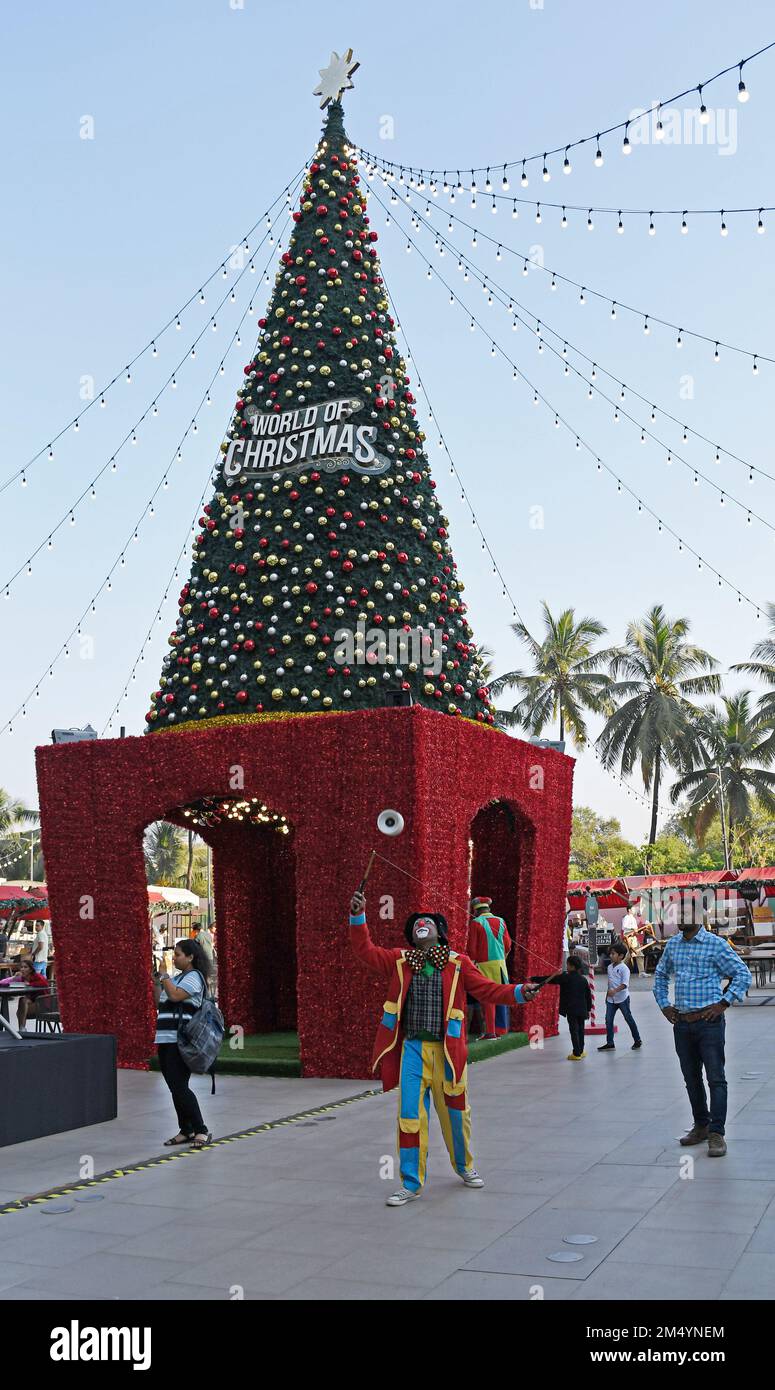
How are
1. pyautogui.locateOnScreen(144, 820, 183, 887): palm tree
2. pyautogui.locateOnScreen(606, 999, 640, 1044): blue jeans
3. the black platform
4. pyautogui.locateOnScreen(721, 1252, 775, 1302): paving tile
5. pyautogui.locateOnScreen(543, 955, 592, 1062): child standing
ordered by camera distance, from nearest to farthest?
1. pyautogui.locateOnScreen(721, 1252, 775, 1302): paving tile
2. the black platform
3. pyautogui.locateOnScreen(543, 955, 592, 1062): child standing
4. pyautogui.locateOnScreen(606, 999, 640, 1044): blue jeans
5. pyautogui.locateOnScreen(144, 820, 183, 887): palm tree

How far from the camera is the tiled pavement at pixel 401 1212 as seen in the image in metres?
4.88

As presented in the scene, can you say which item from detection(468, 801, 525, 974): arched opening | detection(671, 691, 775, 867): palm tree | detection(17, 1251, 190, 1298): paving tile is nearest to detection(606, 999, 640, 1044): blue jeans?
detection(468, 801, 525, 974): arched opening

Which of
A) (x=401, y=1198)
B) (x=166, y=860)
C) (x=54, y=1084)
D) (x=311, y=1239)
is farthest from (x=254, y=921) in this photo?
(x=166, y=860)

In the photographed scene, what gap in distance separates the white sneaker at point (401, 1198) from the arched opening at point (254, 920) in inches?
294

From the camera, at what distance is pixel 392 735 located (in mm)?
10633

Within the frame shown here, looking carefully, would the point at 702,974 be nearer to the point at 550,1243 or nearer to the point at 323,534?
the point at 550,1243

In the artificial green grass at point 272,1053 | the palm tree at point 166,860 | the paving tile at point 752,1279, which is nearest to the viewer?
the paving tile at point 752,1279

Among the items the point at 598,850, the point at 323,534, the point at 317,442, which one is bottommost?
the point at 598,850

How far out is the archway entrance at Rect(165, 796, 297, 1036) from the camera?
13.9 m

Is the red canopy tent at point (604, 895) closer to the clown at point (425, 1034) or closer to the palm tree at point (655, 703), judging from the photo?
the palm tree at point (655, 703)

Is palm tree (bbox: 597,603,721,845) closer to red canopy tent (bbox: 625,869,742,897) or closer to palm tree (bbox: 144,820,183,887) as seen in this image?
red canopy tent (bbox: 625,869,742,897)

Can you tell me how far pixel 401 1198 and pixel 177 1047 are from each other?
2.24 meters

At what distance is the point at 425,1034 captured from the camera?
6.48 metres

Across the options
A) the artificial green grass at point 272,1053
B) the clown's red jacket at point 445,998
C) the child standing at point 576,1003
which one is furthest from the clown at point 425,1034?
the child standing at point 576,1003
